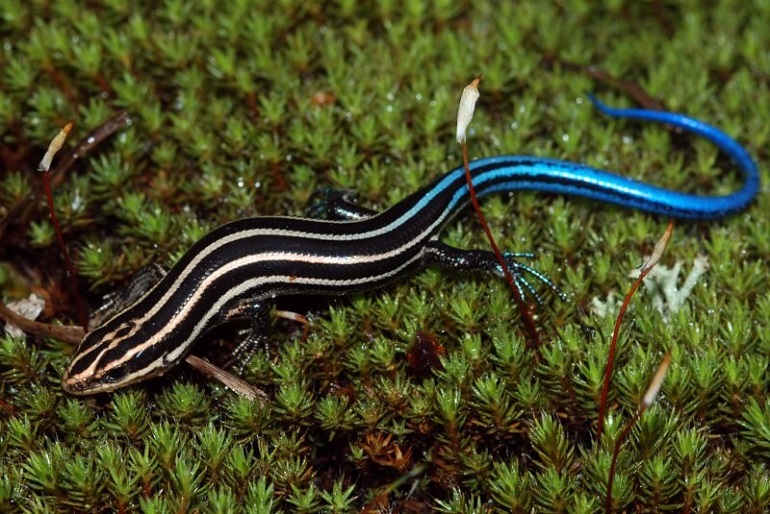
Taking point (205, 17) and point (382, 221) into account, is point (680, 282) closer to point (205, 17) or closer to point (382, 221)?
point (382, 221)

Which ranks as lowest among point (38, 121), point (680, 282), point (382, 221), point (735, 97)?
point (680, 282)

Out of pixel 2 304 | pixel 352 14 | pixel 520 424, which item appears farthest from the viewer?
pixel 352 14

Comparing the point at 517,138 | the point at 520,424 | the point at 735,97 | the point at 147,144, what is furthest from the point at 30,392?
the point at 735,97

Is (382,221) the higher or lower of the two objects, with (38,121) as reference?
lower

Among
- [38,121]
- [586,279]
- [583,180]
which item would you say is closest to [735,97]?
[583,180]

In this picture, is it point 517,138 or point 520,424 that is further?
point 517,138

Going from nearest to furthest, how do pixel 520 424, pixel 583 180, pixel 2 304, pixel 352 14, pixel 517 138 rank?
pixel 520 424, pixel 2 304, pixel 583 180, pixel 517 138, pixel 352 14
